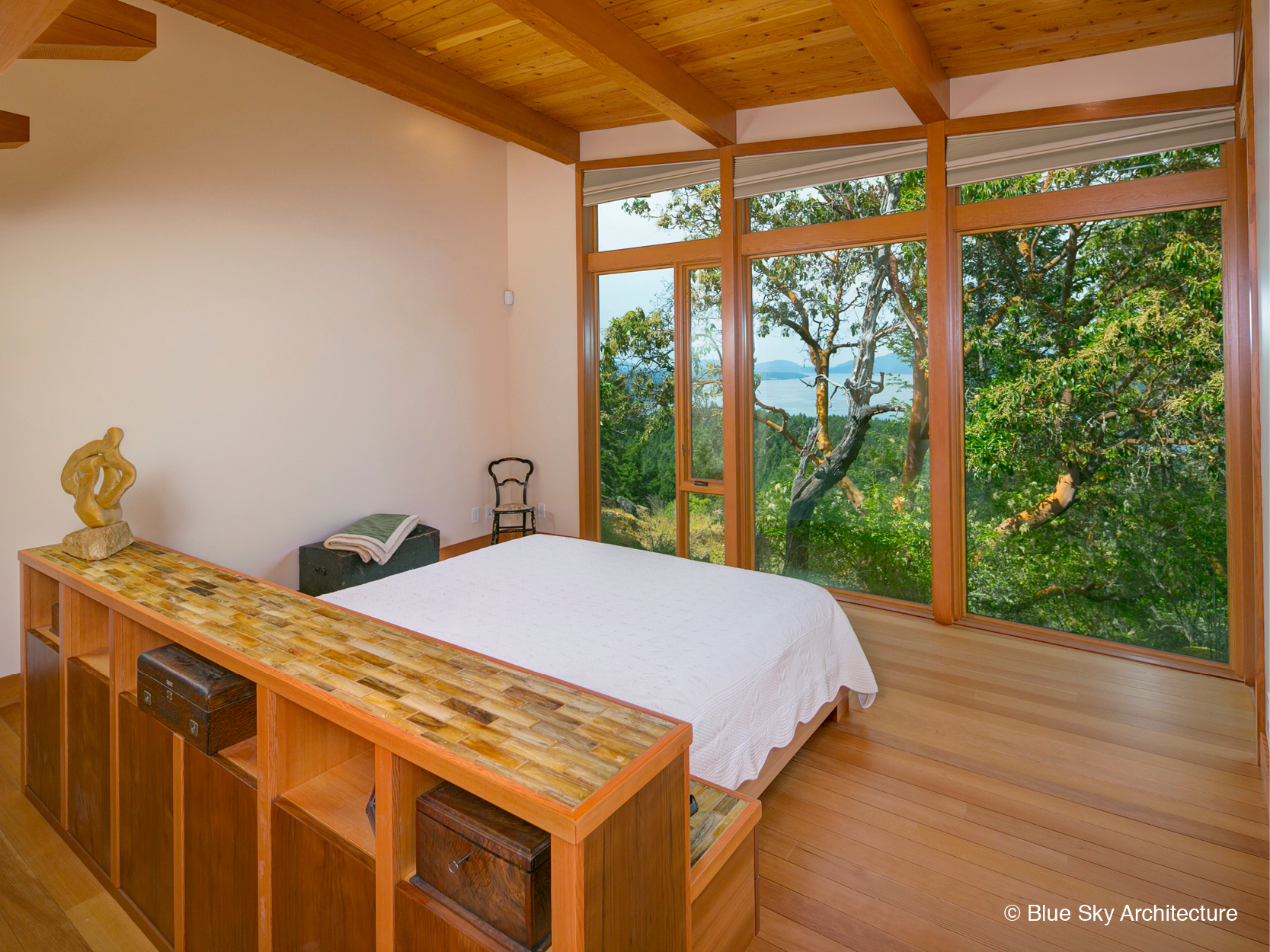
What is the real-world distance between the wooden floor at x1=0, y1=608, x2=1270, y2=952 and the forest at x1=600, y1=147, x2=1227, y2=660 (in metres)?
0.67

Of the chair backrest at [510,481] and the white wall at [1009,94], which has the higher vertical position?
the white wall at [1009,94]

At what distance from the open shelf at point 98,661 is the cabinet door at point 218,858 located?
593 millimetres

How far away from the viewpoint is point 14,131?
2500mm

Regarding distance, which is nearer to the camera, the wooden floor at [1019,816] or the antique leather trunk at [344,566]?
the wooden floor at [1019,816]

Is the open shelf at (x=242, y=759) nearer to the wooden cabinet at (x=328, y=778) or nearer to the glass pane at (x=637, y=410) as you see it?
the wooden cabinet at (x=328, y=778)

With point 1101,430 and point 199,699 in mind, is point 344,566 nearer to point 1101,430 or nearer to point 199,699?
point 199,699

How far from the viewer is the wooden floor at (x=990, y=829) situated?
1759mm

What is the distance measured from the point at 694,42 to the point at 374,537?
10.4 feet

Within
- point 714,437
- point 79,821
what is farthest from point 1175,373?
point 79,821

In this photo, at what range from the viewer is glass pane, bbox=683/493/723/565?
4660mm

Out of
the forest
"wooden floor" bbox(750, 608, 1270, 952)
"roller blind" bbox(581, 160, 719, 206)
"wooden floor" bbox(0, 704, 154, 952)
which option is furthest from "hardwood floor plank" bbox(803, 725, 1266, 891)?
"roller blind" bbox(581, 160, 719, 206)

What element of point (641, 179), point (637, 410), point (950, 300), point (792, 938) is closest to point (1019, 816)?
point (792, 938)

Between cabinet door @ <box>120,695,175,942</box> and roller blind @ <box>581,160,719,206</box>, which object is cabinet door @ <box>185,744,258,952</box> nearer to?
cabinet door @ <box>120,695,175,942</box>

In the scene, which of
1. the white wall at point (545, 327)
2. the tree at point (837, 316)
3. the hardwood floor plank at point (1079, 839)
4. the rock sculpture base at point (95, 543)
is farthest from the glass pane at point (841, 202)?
the rock sculpture base at point (95, 543)
